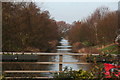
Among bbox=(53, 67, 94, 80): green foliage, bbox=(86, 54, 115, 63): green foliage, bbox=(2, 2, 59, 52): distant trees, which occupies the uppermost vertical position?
bbox=(2, 2, 59, 52): distant trees

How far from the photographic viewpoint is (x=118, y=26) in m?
20.3

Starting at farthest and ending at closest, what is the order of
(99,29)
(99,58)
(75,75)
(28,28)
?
(99,29) → (28,28) → (99,58) → (75,75)

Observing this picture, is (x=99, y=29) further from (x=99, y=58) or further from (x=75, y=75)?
(x=75, y=75)

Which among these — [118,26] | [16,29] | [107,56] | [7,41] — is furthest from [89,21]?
[107,56]

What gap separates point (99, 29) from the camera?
22719mm

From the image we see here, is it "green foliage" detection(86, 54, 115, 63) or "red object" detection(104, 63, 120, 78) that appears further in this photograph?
"green foliage" detection(86, 54, 115, 63)

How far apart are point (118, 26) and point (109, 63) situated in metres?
17.2

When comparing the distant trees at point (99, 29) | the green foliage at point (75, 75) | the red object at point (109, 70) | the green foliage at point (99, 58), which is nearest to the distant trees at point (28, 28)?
the distant trees at point (99, 29)

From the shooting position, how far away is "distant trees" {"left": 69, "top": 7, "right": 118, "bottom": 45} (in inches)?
846

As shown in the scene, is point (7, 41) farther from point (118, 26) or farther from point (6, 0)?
point (118, 26)

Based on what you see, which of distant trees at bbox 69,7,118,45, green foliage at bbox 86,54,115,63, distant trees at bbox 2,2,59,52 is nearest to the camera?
green foliage at bbox 86,54,115,63

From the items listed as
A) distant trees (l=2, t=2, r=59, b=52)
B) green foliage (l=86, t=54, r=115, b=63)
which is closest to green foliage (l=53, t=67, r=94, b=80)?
green foliage (l=86, t=54, r=115, b=63)

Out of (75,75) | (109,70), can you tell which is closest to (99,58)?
(109,70)

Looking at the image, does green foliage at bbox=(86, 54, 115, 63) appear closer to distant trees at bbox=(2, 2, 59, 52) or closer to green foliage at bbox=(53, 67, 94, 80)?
green foliage at bbox=(53, 67, 94, 80)
